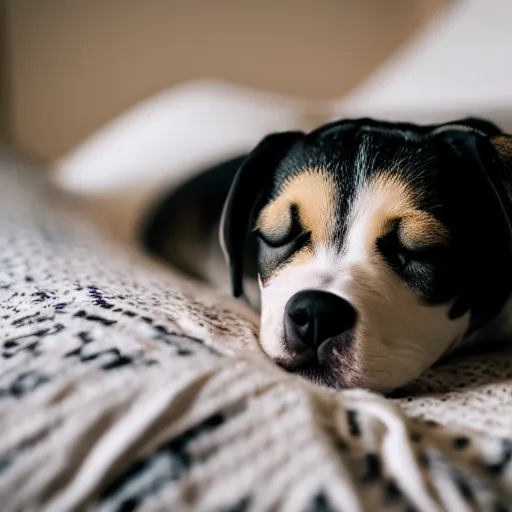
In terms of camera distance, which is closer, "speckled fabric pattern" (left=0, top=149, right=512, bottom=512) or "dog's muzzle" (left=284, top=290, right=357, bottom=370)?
"speckled fabric pattern" (left=0, top=149, right=512, bottom=512)

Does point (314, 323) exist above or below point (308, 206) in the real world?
below

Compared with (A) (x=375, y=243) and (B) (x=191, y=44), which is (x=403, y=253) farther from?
(B) (x=191, y=44)

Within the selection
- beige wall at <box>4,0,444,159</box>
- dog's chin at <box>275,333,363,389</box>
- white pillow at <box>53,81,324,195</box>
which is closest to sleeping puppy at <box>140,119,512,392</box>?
dog's chin at <box>275,333,363,389</box>

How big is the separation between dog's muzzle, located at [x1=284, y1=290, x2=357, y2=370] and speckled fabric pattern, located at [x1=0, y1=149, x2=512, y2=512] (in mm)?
83

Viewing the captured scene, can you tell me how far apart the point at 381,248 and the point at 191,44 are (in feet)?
9.58

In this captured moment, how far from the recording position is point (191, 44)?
3648 mm

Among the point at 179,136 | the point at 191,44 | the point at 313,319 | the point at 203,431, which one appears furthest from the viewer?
the point at 191,44

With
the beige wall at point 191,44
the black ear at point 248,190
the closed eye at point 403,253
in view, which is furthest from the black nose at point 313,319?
the beige wall at point 191,44

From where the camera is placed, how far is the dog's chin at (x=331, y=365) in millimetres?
881

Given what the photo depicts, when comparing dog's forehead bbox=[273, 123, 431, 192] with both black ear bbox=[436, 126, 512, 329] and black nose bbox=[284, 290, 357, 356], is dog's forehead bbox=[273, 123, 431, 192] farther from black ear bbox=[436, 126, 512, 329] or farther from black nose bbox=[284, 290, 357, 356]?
black nose bbox=[284, 290, 357, 356]

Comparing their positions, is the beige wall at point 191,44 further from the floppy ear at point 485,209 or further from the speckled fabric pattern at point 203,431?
the speckled fabric pattern at point 203,431

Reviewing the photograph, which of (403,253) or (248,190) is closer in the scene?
(403,253)

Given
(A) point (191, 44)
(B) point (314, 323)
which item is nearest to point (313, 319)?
(B) point (314, 323)

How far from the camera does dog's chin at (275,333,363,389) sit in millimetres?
881
